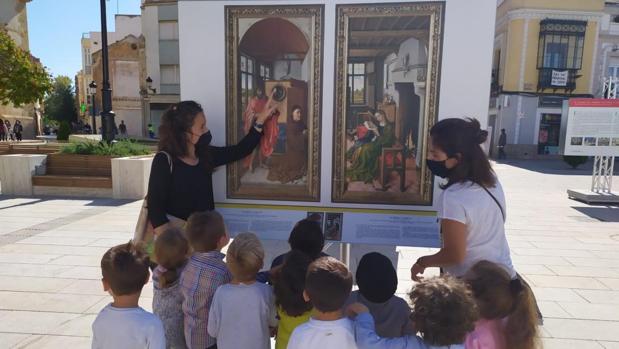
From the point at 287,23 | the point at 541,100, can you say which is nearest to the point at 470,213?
the point at 287,23

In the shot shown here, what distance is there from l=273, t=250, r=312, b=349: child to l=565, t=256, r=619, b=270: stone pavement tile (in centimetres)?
490

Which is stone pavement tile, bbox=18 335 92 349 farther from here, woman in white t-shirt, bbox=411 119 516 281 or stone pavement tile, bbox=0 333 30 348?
woman in white t-shirt, bbox=411 119 516 281

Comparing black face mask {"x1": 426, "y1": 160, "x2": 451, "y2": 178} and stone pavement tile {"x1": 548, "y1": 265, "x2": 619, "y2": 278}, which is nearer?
black face mask {"x1": 426, "y1": 160, "x2": 451, "y2": 178}

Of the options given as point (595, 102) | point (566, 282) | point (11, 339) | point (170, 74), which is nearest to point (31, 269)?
point (11, 339)

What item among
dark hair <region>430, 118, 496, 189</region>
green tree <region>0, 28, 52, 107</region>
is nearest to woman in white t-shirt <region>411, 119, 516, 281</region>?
dark hair <region>430, 118, 496, 189</region>

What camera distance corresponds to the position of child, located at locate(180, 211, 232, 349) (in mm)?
2109

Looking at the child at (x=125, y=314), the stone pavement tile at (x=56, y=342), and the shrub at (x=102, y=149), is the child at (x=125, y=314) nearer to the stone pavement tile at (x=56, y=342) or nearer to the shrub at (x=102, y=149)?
the stone pavement tile at (x=56, y=342)

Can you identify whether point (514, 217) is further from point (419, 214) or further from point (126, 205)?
point (126, 205)

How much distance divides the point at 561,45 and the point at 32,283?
2808cm

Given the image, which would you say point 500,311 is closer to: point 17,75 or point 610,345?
point 610,345

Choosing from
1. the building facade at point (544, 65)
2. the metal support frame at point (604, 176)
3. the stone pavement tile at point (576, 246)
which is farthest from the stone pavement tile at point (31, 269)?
the building facade at point (544, 65)

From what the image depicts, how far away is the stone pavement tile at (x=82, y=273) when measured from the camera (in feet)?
14.7

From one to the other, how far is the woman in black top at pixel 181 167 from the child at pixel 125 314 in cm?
65

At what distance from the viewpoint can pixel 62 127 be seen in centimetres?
2002
